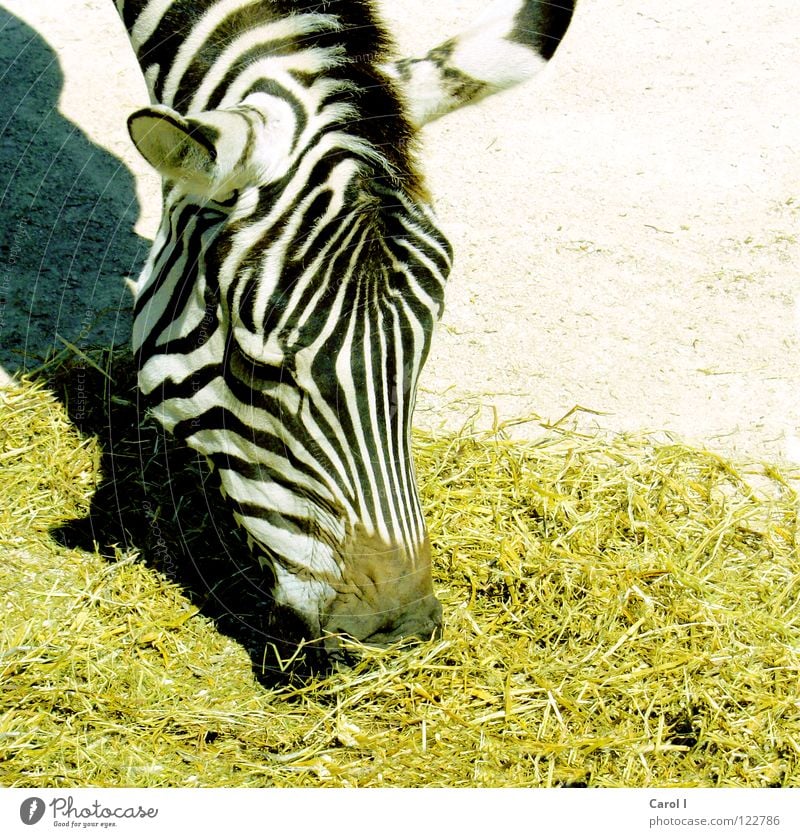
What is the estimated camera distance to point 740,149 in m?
6.29

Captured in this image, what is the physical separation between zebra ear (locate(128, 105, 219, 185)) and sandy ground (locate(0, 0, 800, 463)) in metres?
2.31

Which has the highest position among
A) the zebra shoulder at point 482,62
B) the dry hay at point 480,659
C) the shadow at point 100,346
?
the zebra shoulder at point 482,62

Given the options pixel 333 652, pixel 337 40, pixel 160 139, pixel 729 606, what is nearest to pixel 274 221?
pixel 160 139

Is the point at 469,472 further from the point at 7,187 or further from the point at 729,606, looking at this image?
the point at 7,187

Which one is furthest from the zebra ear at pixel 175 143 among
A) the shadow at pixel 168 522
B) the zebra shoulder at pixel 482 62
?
the shadow at pixel 168 522

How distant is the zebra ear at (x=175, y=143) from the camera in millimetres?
2564

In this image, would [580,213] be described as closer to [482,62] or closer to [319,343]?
[482,62]

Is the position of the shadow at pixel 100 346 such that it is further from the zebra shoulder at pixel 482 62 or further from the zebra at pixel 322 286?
the zebra shoulder at pixel 482 62

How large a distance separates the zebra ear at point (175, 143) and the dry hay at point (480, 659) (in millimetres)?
1552

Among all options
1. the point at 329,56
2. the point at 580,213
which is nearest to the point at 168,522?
the point at 329,56

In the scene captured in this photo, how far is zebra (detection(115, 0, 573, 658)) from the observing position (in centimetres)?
284

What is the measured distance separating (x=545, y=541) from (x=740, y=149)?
11.5 ft

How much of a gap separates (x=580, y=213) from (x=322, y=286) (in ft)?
11.3

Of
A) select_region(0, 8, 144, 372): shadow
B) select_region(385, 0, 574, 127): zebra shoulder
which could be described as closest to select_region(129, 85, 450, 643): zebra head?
select_region(385, 0, 574, 127): zebra shoulder
